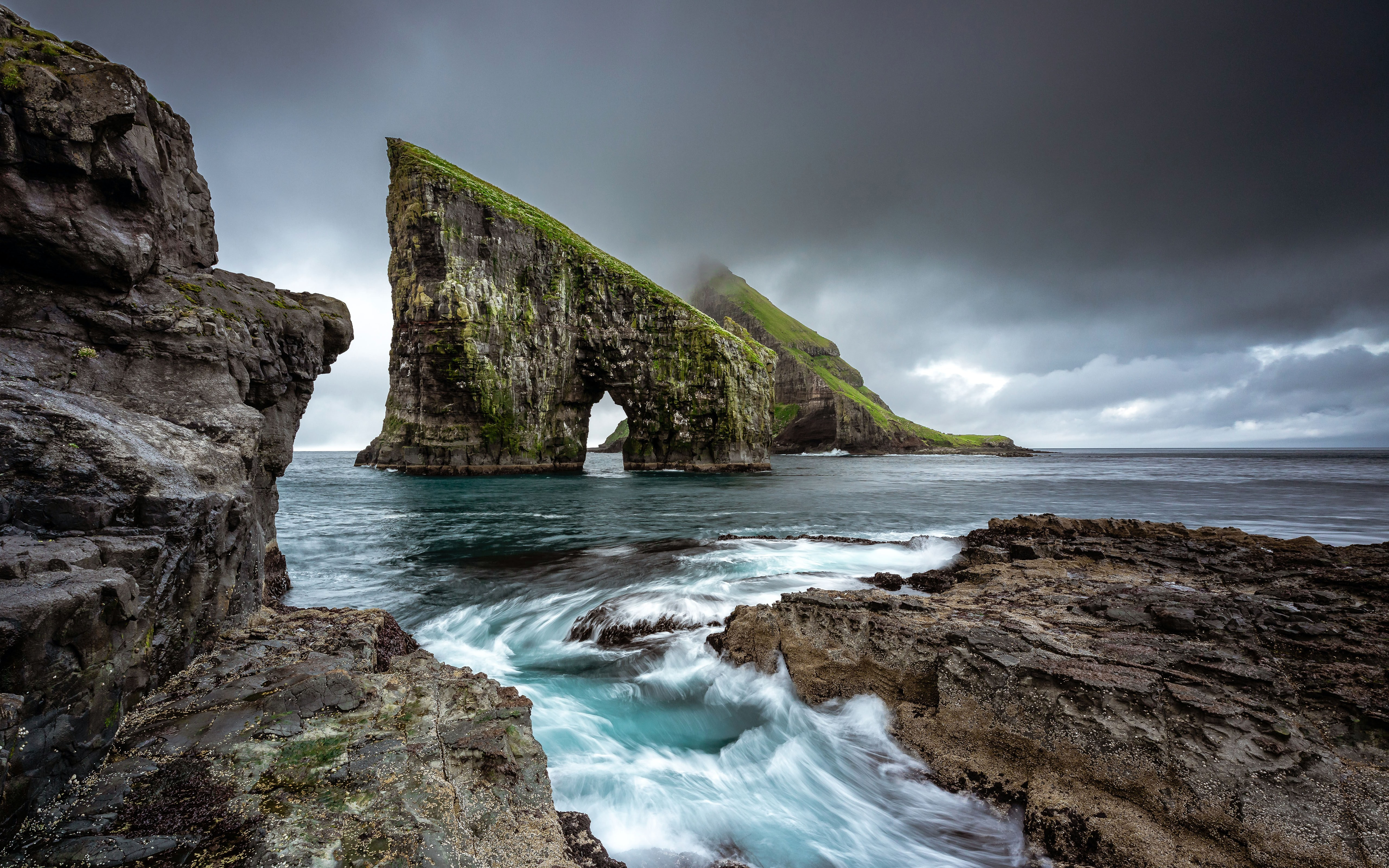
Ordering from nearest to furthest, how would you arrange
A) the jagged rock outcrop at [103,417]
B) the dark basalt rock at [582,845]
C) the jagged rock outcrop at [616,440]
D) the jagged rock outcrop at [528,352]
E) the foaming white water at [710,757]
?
1. the jagged rock outcrop at [103,417]
2. the dark basalt rock at [582,845]
3. the foaming white water at [710,757]
4. the jagged rock outcrop at [528,352]
5. the jagged rock outcrop at [616,440]

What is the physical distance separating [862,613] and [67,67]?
837 centimetres

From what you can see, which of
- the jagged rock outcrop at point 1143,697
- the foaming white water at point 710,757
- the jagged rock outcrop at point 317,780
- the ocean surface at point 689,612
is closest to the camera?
the jagged rock outcrop at point 317,780

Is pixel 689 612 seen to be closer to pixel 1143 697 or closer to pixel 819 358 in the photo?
pixel 1143 697

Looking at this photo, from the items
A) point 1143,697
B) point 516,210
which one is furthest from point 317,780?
point 516,210

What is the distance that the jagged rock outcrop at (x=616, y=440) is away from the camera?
A: 120 meters

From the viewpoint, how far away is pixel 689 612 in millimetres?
7043

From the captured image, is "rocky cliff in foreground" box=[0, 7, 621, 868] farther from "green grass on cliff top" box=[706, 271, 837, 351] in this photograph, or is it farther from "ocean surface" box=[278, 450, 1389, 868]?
"green grass on cliff top" box=[706, 271, 837, 351]

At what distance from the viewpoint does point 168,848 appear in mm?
2010

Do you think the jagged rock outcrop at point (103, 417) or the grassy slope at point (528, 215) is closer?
the jagged rock outcrop at point (103, 417)

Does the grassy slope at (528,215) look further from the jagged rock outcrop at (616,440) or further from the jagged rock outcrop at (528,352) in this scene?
the jagged rock outcrop at (616,440)

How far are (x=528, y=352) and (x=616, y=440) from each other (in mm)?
83157

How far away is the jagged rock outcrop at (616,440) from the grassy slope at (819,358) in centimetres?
3835

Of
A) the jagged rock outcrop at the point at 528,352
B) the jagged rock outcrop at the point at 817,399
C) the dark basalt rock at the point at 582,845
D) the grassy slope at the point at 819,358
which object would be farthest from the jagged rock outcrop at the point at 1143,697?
the grassy slope at the point at 819,358

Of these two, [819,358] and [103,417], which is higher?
[819,358]
